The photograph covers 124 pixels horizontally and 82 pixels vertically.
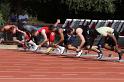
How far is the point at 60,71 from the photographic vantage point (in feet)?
48.6

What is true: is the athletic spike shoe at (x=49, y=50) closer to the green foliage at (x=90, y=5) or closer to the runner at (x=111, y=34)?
the runner at (x=111, y=34)

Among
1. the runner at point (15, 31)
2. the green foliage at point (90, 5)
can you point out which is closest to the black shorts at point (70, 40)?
the runner at point (15, 31)

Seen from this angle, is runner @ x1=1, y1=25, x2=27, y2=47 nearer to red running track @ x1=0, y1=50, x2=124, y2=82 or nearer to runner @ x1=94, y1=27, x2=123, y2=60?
red running track @ x1=0, y1=50, x2=124, y2=82

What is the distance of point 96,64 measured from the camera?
17125 millimetres

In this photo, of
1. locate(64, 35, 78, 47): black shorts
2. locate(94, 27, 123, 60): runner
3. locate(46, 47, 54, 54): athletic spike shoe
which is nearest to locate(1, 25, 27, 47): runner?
locate(46, 47, 54, 54): athletic spike shoe

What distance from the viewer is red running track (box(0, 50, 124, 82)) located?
507 inches

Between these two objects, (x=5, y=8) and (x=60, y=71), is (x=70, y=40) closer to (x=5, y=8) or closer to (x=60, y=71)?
(x=60, y=71)

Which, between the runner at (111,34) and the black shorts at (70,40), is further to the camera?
the black shorts at (70,40)

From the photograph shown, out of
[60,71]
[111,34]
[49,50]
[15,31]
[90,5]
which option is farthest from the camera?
[90,5]

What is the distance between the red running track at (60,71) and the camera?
42.2 ft

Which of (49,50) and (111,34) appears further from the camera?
(49,50)

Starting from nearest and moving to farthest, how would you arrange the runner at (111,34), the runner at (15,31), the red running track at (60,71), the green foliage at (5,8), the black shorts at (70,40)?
the red running track at (60,71)
the runner at (111,34)
the black shorts at (70,40)
the runner at (15,31)
the green foliage at (5,8)

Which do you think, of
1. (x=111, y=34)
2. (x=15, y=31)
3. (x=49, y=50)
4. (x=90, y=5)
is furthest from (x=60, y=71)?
(x=90, y=5)

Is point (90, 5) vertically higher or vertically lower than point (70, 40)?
higher
